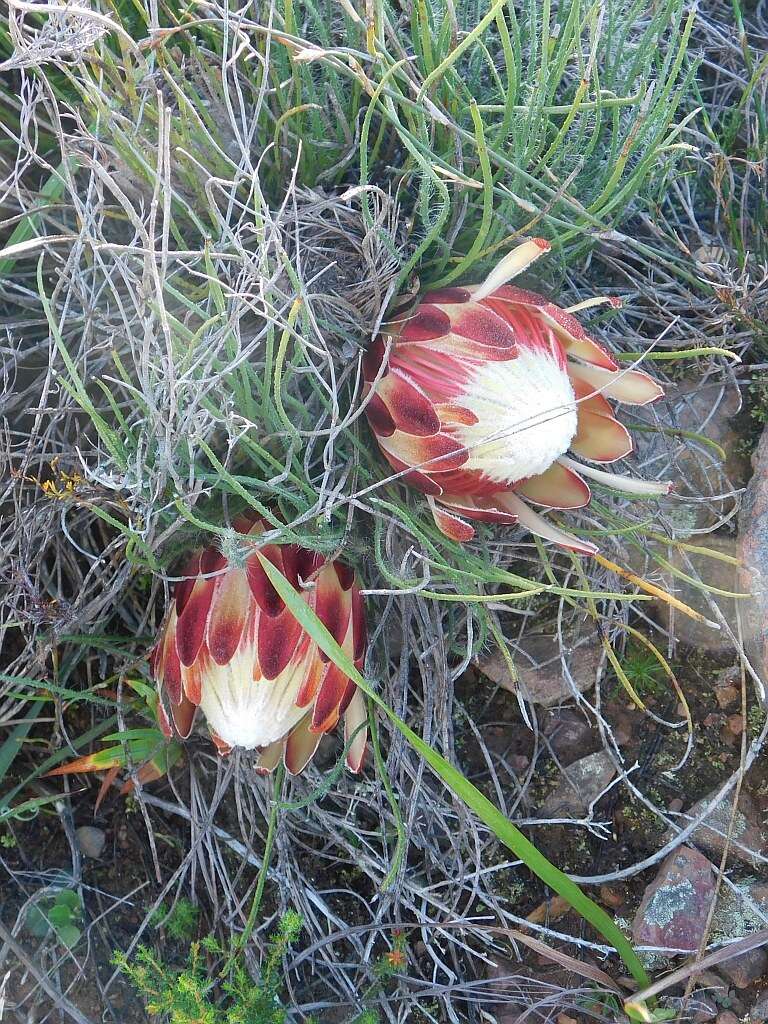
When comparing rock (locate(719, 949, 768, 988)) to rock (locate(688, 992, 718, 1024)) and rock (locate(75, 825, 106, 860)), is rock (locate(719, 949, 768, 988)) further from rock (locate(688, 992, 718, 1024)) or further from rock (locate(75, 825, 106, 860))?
rock (locate(75, 825, 106, 860))

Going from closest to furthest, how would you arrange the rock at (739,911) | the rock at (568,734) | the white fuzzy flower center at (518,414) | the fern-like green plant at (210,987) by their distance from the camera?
the white fuzzy flower center at (518,414) < the fern-like green plant at (210,987) < the rock at (739,911) < the rock at (568,734)

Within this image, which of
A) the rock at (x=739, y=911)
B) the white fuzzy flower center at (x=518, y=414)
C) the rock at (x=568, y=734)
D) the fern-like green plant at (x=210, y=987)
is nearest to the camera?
the white fuzzy flower center at (x=518, y=414)

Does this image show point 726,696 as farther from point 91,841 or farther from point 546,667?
point 91,841

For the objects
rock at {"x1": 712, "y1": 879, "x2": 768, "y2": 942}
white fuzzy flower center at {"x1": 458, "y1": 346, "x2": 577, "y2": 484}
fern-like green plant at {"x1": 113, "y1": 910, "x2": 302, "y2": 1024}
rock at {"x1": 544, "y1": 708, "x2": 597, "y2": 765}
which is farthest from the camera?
rock at {"x1": 544, "y1": 708, "x2": 597, "y2": 765}

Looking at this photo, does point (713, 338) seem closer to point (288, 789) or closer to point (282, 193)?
point (282, 193)

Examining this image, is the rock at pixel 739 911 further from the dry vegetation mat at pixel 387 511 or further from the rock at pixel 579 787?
the rock at pixel 579 787

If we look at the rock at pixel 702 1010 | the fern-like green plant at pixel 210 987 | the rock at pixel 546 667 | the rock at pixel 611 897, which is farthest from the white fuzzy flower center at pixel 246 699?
the rock at pixel 702 1010

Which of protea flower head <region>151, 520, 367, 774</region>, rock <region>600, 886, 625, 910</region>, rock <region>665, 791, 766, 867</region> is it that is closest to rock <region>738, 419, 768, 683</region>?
rock <region>665, 791, 766, 867</region>

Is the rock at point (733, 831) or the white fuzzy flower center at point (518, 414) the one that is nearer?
the white fuzzy flower center at point (518, 414)

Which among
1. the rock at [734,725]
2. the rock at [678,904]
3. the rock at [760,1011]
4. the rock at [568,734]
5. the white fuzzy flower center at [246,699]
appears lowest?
the rock at [760,1011]
